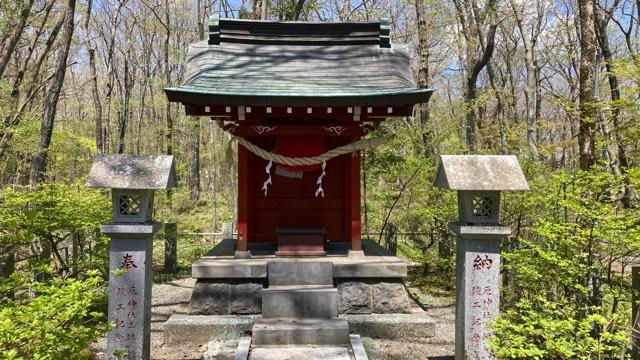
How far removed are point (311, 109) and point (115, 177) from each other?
3250 millimetres

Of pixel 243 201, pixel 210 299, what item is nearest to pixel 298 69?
pixel 243 201

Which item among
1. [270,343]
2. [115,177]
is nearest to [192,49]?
[115,177]

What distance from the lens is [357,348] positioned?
5.71 metres

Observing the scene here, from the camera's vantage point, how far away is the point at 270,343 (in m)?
5.94

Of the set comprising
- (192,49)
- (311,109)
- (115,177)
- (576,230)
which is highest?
(192,49)

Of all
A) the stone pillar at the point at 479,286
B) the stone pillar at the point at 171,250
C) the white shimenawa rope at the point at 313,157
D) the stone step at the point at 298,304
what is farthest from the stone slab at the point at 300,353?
the stone pillar at the point at 171,250

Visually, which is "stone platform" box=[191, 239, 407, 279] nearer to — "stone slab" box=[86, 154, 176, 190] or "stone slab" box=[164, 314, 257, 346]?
"stone slab" box=[164, 314, 257, 346]

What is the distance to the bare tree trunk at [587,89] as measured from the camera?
5.95 metres

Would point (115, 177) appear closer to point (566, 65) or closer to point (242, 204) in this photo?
point (242, 204)

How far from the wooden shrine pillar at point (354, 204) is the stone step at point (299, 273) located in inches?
34.7

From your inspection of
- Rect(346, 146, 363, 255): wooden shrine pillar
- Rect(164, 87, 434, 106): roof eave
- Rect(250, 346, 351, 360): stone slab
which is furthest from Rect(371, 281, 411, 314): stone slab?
Rect(164, 87, 434, 106): roof eave

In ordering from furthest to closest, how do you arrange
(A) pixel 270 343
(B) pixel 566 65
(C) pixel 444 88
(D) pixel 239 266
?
(C) pixel 444 88 < (B) pixel 566 65 < (D) pixel 239 266 < (A) pixel 270 343

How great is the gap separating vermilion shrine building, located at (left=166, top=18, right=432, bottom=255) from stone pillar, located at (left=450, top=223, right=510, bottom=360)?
2.65 meters

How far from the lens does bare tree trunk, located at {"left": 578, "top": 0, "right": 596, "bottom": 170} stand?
5.95m
